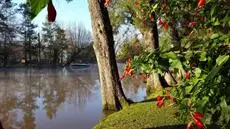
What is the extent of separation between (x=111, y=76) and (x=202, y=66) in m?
9.54

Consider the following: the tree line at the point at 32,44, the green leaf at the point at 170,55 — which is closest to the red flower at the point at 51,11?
the green leaf at the point at 170,55

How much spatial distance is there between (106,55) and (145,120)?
365 centimetres

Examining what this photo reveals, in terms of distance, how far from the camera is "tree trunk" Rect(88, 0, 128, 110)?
39.5 ft

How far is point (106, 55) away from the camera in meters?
12.4

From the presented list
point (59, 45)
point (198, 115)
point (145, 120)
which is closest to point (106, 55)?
point (145, 120)

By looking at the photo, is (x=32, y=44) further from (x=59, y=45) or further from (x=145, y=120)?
(x=145, y=120)

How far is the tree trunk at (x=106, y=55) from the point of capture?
12.0 m

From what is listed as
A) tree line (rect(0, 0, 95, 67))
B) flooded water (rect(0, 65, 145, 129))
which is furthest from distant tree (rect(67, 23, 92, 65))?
flooded water (rect(0, 65, 145, 129))

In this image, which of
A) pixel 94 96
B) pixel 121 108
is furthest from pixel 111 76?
pixel 94 96

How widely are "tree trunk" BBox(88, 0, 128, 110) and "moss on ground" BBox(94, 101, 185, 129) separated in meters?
1.51

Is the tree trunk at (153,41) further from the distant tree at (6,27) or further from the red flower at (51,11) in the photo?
the distant tree at (6,27)

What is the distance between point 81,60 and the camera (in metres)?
83.6

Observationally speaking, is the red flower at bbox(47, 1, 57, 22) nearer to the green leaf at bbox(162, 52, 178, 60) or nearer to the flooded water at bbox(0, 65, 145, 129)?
the green leaf at bbox(162, 52, 178, 60)

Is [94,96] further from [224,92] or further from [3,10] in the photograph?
[3,10]
